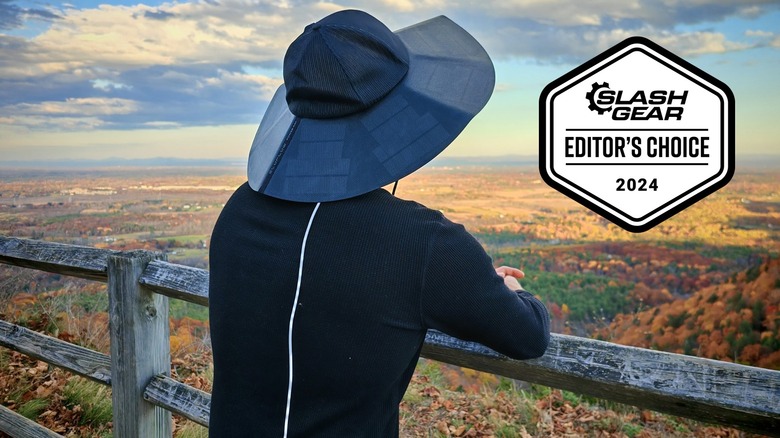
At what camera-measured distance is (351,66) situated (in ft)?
4.88

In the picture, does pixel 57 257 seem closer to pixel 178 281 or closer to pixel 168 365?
pixel 168 365

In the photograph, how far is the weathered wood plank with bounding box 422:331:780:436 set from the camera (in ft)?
4.99

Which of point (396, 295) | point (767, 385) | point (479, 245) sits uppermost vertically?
point (479, 245)

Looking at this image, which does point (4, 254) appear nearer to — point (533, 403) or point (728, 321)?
point (533, 403)

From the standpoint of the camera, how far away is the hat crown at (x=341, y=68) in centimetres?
150

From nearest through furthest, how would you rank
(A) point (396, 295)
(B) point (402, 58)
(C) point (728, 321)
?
1. (A) point (396, 295)
2. (B) point (402, 58)
3. (C) point (728, 321)

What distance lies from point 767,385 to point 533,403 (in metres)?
4.35

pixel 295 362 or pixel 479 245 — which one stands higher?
pixel 479 245

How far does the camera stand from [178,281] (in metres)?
2.77

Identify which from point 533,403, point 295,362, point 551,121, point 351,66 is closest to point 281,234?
point 295,362

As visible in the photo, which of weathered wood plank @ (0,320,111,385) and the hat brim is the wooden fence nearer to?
weathered wood plank @ (0,320,111,385)

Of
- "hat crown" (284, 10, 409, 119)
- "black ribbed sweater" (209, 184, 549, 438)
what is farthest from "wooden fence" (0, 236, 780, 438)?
"hat crown" (284, 10, 409, 119)

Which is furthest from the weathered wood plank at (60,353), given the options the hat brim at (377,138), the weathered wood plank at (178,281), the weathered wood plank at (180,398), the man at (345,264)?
the hat brim at (377,138)

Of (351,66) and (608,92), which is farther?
(608,92)
